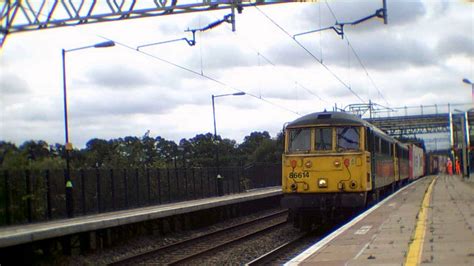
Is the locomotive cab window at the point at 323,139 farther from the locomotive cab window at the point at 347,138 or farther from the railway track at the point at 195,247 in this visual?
the railway track at the point at 195,247

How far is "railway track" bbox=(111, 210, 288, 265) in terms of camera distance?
16061mm

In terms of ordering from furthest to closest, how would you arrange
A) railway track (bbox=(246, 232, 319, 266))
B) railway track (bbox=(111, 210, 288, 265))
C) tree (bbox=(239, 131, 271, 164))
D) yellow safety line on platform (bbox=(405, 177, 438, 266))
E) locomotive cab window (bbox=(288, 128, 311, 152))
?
tree (bbox=(239, 131, 271, 164)), locomotive cab window (bbox=(288, 128, 311, 152)), railway track (bbox=(111, 210, 288, 265)), railway track (bbox=(246, 232, 319, 266)), yellow safety line on platform (bbox=(405, 177, 438, 266))

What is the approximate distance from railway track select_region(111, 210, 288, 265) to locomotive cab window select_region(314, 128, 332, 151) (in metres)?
3.83

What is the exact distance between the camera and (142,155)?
3834 cm

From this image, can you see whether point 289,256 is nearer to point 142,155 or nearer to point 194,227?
point 194,227

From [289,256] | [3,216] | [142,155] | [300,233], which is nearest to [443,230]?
[289,256]

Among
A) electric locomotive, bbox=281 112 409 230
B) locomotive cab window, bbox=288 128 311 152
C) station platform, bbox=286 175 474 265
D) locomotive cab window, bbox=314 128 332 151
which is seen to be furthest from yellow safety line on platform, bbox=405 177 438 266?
locomotive cab window, bbox=288 128 311 152

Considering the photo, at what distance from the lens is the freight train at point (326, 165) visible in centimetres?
1939

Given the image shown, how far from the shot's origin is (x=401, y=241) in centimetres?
1220

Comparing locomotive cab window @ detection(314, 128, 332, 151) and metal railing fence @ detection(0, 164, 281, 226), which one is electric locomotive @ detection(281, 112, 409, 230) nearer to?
locomotive cab window @ detection(314, 128, 332, 151)

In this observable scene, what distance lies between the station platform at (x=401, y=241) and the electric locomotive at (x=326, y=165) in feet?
3.77

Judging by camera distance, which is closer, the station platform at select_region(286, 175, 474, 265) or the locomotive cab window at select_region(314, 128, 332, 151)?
the station platform at select_region(286, 175, 474, 265)

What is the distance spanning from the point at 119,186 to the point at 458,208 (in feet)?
44.5

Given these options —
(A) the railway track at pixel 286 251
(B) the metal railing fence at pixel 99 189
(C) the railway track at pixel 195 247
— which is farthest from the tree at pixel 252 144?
(A) the railway track at pixel 286 251
